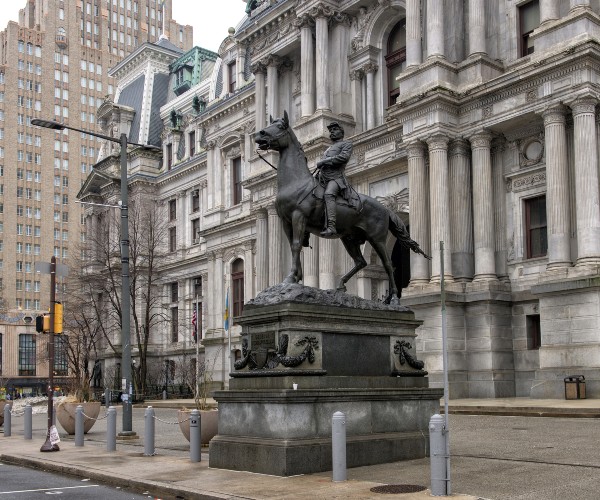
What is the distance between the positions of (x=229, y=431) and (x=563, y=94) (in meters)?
23.3

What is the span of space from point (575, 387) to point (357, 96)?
70.2 feet

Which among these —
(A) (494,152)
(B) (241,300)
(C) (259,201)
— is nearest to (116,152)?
(B) (241,300)

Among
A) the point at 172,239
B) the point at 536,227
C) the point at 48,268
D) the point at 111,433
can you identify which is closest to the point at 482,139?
the point at 536,227

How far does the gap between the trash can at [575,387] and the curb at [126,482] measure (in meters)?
18.9

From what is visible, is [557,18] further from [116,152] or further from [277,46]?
[116,152]

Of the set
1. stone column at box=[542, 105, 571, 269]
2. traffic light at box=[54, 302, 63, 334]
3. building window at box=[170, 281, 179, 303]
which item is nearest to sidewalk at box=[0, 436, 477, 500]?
traffic light at box=[54, 302, 63, 334]

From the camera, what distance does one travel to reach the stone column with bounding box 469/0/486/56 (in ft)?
121

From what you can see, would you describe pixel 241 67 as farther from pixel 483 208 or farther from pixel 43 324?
pixel 43 324

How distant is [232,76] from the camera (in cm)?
6362

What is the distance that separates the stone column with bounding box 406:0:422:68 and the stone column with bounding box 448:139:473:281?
466 cm

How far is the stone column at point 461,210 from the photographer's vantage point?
119 feet

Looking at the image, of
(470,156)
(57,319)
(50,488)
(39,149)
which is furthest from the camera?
(39,149)

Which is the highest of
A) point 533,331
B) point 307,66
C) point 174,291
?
point 307,66

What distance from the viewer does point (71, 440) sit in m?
22.9
